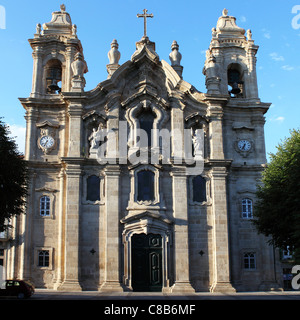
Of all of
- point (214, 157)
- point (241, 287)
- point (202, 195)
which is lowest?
point (241, 287)

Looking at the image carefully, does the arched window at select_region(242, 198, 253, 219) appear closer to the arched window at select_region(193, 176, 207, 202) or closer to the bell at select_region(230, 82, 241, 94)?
the arched window at select_region(193, 176, 207, 202)

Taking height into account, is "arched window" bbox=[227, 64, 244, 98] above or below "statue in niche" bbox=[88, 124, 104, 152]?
above

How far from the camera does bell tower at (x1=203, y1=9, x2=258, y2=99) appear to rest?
33812mm

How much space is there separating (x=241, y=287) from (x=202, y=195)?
6.46 meters

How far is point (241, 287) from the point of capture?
30.0m

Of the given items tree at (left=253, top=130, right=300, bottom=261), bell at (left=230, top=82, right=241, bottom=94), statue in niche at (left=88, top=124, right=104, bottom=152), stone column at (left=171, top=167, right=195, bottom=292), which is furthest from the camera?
bell at (left=230, top=82, right=241, bottom=94)

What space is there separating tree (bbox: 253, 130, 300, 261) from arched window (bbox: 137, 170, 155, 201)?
23.1 feet

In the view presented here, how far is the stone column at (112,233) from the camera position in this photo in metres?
28.8

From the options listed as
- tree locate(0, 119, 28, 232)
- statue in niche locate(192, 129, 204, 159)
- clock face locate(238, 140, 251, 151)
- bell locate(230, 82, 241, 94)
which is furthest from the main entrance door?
bell locate(230, 82, 241, 94)

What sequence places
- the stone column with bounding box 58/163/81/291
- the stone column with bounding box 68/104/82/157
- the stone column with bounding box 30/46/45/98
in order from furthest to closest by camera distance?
the stone column with bounding box 30/46/45/98
the stone column with bounding box 68/104/82/157
the stone column with bounding box 58/163/81/291

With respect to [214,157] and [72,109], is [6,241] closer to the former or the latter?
[72,109]

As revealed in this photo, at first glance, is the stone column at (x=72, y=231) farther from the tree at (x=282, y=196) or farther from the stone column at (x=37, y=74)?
the tree at (x=282, y=196)

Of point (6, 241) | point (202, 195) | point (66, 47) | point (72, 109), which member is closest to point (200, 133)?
point (202, 195)
